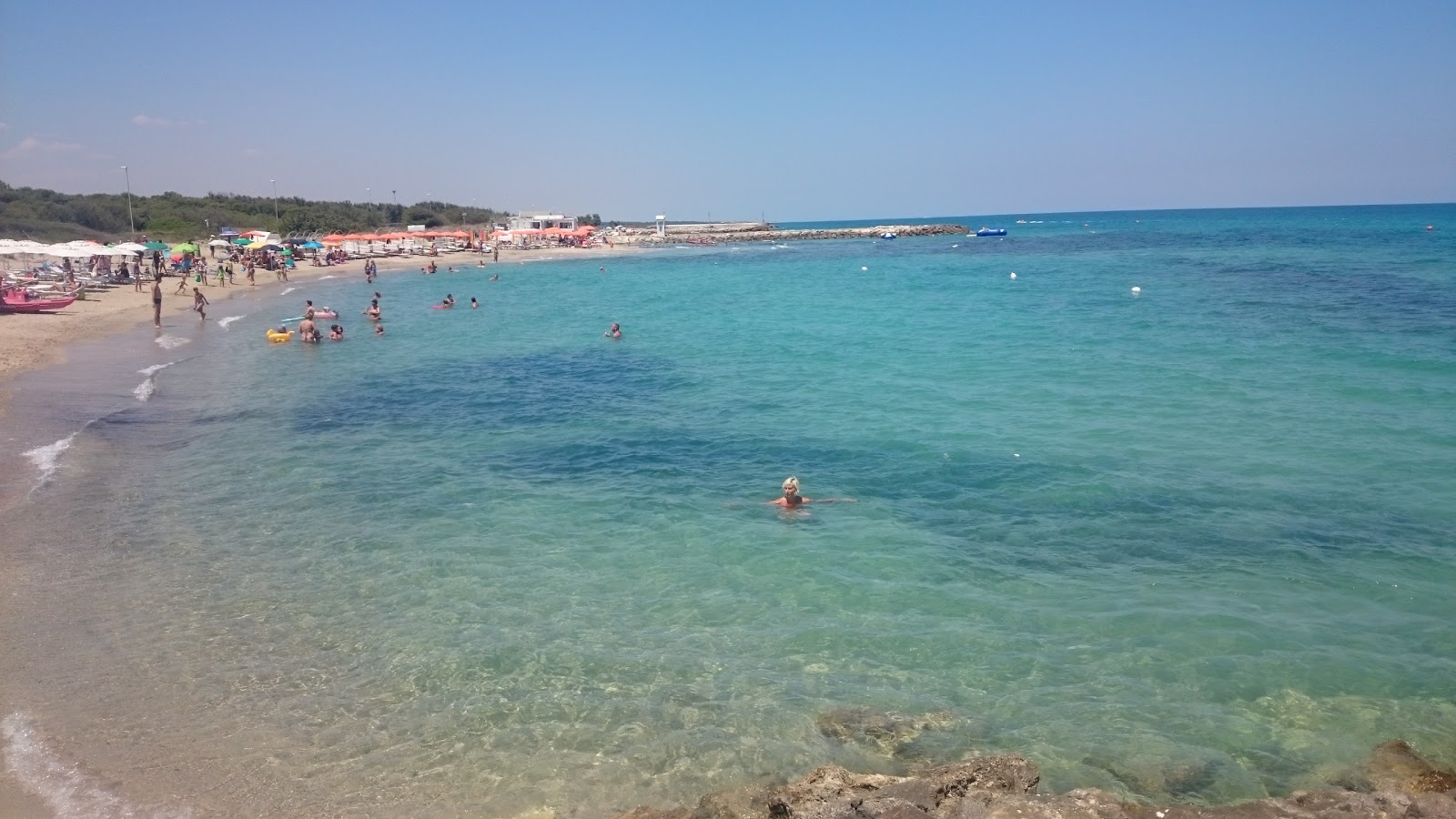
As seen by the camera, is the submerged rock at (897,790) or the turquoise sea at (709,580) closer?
the submerged rock at (897,790)

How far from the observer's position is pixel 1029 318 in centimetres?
3322

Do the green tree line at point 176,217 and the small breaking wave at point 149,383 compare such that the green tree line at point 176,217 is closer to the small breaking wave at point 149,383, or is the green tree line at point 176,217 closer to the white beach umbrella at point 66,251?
the white beach umbrella at point 66,251

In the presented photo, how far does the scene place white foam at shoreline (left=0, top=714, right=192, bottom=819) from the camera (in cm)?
616

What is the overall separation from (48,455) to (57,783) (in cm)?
1124

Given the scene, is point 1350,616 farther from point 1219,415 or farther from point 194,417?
point 194,417

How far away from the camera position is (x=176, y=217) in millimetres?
83688

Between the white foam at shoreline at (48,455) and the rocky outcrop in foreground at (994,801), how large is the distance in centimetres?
1335

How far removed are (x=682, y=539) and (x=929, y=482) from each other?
4.37 meters

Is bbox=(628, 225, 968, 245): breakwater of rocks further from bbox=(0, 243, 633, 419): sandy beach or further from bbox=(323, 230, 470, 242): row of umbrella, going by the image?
bbox=(0, 243, 633, 419): sandy beach

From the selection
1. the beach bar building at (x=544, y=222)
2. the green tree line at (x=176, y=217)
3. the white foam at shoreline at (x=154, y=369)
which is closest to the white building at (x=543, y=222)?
the beach bar building at (x=544, y=222)

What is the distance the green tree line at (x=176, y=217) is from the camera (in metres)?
64.1

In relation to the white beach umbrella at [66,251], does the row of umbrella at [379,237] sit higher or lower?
higher

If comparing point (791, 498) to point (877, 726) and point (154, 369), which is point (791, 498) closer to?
point (877, 726)

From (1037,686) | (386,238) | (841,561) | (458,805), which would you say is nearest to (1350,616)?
(1037,686)
